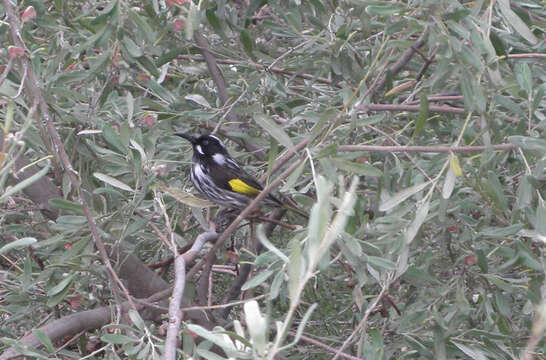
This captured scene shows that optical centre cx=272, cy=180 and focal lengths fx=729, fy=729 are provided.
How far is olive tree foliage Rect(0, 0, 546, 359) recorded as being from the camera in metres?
2.35

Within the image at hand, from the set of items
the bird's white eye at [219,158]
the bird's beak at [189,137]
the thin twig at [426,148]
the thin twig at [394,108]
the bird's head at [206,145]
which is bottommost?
the bird's white eye at [219,158]

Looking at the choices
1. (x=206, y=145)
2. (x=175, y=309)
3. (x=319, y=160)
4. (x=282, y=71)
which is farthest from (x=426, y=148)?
(x=206, y=145)

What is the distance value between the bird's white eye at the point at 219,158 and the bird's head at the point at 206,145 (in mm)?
16

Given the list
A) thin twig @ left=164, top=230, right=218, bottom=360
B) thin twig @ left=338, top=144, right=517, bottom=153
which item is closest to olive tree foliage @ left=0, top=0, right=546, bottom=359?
thin twig @ left=338, top=144, right=517, bottom=153

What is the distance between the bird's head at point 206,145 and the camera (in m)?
3.78

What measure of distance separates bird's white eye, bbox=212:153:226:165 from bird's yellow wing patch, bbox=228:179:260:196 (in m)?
0.13

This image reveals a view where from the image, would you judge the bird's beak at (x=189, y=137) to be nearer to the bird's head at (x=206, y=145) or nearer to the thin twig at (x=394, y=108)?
the bird's head at (x=206, y=145)

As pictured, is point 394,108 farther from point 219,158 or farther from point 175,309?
point 219,158

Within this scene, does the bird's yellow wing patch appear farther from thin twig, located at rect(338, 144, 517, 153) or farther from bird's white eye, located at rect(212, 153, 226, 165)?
thin twig, located at rect(338, 144, 517, 153)

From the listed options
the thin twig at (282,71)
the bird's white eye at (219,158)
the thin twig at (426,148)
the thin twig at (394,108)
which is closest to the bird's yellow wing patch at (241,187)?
the bird's white eye at (219,158)

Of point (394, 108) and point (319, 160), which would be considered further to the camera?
point (394, 108)

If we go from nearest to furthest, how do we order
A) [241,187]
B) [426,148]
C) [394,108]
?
[426,148] < [394,108] < [241,187]

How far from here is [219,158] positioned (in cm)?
432

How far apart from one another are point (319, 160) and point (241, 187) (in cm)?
201
